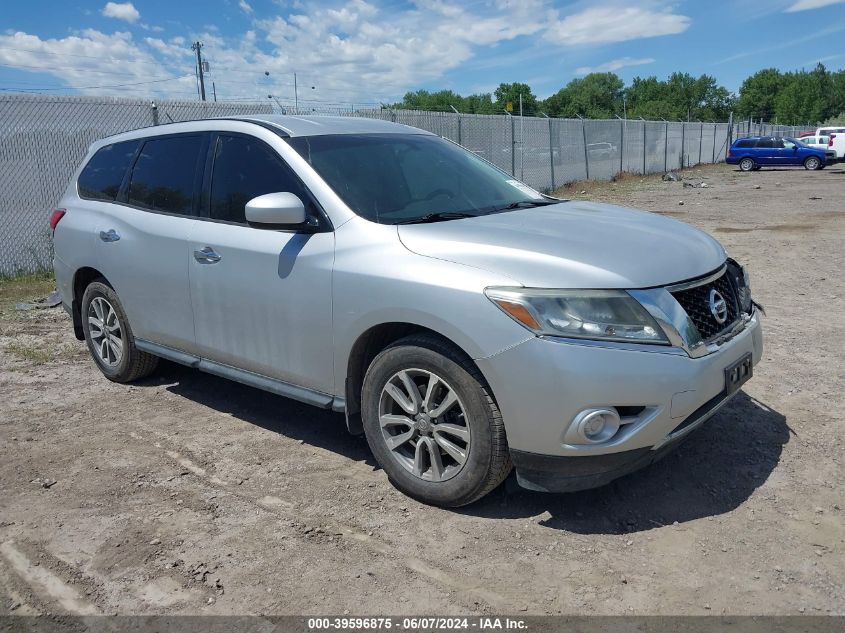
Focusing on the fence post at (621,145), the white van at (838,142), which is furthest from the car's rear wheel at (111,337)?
the white van at (838,142)

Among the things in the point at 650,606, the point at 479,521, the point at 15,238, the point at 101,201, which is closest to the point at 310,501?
the point at 479,521

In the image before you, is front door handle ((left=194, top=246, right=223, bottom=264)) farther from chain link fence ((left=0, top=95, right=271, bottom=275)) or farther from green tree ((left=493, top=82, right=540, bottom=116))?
green tree ((left=493, top=82, right=540, bottom=116))

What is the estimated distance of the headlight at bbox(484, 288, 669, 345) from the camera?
116 inches

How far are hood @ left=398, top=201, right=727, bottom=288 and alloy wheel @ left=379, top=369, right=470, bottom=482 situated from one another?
604 mm

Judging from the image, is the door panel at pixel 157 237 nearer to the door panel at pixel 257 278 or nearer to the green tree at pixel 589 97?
the door panel at pixel 257 278

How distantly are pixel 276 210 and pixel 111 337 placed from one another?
2480mm

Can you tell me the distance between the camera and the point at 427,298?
320 cm

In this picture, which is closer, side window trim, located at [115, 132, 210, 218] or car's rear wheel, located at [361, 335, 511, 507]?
car's rear wheel, located at [361, 335, 511, 507]

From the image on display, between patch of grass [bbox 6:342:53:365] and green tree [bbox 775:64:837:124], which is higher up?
green tree [bbox 775:64:837:124]

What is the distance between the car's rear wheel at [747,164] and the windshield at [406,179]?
3436 centimetres

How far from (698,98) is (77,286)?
119 m

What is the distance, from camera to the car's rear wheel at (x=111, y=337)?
5.18m

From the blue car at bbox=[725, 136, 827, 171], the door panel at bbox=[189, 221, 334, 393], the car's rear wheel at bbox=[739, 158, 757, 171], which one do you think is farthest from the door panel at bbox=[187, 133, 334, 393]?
the car's rear wheel at bbox=[739, 158, 757, 171]

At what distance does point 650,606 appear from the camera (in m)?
2.70
